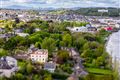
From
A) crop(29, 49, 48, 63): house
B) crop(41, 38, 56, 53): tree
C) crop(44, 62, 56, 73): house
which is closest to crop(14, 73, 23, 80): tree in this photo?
crop(44, 62, 56, 73): house

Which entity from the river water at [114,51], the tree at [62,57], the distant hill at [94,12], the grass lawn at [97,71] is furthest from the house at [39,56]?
the distant hill at [94,12]

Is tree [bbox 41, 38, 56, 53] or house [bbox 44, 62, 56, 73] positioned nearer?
house [bbox 44, 62, 56, 73]

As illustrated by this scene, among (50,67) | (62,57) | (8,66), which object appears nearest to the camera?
(8,66)

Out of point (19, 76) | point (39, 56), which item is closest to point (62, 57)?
point (39, 56)

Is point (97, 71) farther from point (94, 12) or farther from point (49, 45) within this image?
point (94, 12)

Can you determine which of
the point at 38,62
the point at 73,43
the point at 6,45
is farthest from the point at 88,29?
the point at 38,62

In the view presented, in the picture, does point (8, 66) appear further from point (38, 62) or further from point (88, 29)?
point (88, 29)

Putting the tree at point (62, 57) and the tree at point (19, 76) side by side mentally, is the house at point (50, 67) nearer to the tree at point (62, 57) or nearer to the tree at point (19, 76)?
the tree at point (62, 57)

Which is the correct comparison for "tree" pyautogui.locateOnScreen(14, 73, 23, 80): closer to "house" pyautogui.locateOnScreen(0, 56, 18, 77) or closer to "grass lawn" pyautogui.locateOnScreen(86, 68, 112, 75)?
"house" pyautogui.locateOnScreen(0, 56, 18, 77)
